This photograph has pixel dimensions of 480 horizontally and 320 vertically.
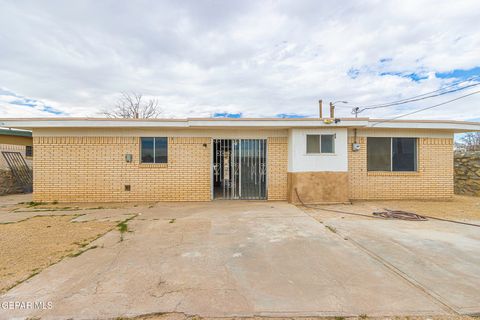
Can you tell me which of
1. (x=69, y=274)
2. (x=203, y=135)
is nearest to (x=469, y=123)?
(x=203, y=135)

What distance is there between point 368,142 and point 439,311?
749cm

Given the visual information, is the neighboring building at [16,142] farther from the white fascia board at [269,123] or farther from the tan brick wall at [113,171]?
the white fascia board at [269,123]

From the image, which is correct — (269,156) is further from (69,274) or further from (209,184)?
(69,274)

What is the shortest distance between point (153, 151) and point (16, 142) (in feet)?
27.7

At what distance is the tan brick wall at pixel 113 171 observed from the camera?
27.2ft

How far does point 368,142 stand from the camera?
8859 millimetres

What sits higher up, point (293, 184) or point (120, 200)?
point (293, 184)

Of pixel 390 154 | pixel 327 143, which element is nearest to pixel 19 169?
pixel 327 143

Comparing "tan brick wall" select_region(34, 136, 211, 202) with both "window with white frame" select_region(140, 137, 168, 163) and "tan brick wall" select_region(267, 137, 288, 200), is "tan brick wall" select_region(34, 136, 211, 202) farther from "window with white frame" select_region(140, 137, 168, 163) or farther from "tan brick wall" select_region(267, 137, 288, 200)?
"tan brick wall" select_region(267, 137, 288, 200)

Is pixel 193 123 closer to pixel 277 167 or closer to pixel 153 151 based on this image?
pixel 153 151

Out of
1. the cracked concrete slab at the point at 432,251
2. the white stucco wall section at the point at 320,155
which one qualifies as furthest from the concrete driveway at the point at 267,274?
the white stucco wall section at the point at 320,155

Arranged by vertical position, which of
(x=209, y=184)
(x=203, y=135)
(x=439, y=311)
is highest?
(x=203, y=135)

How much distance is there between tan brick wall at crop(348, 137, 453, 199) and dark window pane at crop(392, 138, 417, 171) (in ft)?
0.66

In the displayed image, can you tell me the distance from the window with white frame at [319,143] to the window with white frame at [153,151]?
207 inches
